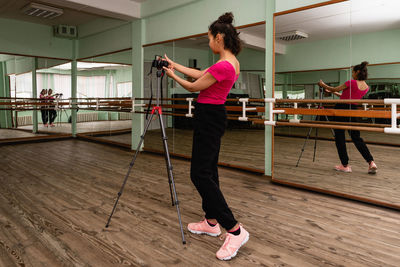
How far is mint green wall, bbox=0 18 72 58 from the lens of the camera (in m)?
7.02

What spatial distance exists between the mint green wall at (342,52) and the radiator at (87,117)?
5209 millimetres

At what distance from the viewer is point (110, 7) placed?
5.55 meters

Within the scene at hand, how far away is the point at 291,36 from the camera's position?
3.73m

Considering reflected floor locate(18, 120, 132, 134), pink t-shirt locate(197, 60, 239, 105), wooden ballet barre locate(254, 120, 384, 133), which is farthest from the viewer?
reflected floor locate(18, 120, 132, 134)

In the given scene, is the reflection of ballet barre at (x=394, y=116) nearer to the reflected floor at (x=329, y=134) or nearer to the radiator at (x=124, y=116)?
the reflected floor at (x=329, y=134)

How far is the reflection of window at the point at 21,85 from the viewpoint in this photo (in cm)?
726

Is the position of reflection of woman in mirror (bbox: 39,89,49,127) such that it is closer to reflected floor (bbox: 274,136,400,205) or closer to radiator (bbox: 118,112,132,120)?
Answer: radiator (bbox: 118,112,132,120)

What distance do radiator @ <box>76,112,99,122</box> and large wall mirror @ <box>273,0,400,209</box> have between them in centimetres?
519

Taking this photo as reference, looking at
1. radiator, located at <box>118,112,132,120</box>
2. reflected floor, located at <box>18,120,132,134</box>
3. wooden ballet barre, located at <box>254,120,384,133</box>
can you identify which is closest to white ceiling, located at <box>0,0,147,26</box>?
radiator, located at <box>118,112,132,120</box>

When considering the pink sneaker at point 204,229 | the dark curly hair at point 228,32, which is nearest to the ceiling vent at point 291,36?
the dark curly hair at point 228,32

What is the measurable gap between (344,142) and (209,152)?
2.03m

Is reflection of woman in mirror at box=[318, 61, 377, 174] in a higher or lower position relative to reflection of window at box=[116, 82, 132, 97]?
lower

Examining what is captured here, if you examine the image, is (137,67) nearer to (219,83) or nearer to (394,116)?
(219,83)

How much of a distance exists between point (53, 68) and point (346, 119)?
7.34 m
